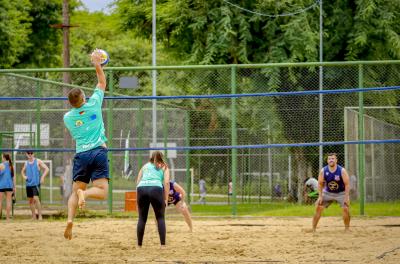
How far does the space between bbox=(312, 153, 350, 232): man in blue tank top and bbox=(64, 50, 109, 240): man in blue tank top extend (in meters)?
6.08

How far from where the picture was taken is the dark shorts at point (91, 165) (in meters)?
13.5

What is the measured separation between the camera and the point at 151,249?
15891mm

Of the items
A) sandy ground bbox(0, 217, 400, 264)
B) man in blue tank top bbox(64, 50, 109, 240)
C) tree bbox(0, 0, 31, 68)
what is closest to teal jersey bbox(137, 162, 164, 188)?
sandy ground bbox(0, 217, 400, 264)

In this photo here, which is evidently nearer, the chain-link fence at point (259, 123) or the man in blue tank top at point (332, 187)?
the man in blue tank top at point (332, 187)

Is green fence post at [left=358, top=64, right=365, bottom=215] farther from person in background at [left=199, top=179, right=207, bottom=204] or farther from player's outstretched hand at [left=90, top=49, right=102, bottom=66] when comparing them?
player's outstretched hand at [left=90, top=49, right=102, bottom=66]

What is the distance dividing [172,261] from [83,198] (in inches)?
70.7

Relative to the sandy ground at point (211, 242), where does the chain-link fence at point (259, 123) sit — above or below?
above

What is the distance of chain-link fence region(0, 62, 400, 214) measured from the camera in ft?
74.1

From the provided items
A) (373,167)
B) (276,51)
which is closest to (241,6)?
(276,51)

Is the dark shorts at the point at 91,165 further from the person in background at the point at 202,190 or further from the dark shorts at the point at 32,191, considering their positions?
the person in background at the point at 202,190

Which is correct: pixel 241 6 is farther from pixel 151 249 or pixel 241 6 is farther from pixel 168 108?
pixel 151 249

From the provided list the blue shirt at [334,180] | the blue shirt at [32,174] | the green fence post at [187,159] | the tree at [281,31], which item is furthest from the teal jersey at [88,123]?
the tree at [281,31]

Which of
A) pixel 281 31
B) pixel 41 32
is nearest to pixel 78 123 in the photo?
pixel 281 31

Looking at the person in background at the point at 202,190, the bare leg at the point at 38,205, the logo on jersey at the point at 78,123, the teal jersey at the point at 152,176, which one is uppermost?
the logo on jersey at the point at 78,123
